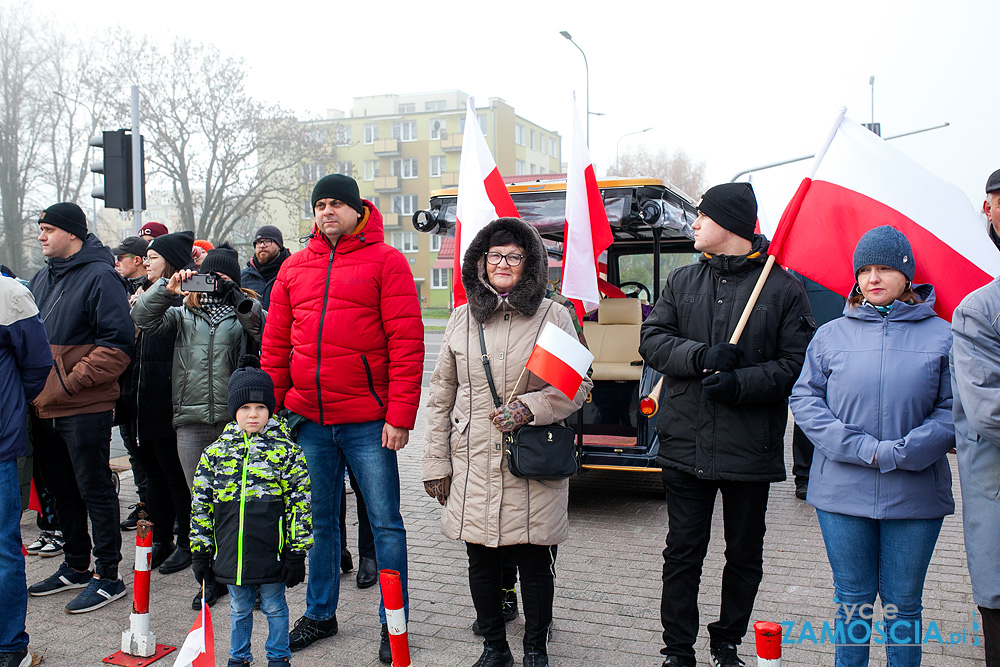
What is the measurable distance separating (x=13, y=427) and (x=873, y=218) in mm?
4311

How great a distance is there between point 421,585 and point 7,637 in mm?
2175

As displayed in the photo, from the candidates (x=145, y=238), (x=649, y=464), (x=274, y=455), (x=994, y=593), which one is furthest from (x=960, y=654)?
(x=145, y=238)

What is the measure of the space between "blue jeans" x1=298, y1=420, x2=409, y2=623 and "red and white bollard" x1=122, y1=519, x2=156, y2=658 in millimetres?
771

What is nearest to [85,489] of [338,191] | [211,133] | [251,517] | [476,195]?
[251,517]

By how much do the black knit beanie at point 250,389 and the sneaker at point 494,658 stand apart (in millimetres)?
1511

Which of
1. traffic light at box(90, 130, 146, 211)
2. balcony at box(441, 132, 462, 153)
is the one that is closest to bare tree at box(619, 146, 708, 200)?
balcony at box(441, 132, 462, 153)

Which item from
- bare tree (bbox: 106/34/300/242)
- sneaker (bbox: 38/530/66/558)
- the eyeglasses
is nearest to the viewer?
the eyeglasses

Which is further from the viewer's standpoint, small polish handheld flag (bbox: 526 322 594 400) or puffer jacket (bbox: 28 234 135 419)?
puffer jacket (bbox: 28 234 135 419)

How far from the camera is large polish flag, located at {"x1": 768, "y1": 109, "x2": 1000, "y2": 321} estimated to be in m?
3.63

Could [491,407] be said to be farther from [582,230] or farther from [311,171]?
[311,171]

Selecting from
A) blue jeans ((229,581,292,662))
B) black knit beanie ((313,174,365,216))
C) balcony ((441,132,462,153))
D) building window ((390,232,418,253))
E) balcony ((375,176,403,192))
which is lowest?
blue jeans ((229,581,292,662))

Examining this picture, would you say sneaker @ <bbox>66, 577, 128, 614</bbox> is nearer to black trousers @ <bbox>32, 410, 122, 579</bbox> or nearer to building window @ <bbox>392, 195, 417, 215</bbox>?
black trousers @ <bbox>32, 410, 122, 579</bbox>

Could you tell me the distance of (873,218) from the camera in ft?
12.6

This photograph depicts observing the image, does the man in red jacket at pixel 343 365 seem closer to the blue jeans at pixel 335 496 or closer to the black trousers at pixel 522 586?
the blue jeans at pixel 335 496
